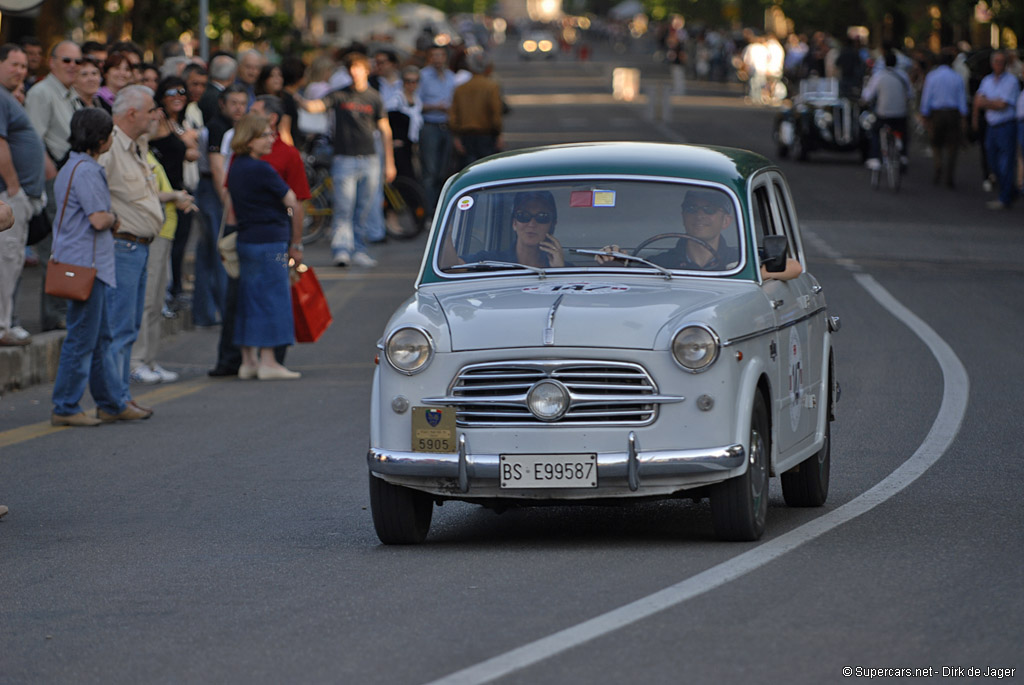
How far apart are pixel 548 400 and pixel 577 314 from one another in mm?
379

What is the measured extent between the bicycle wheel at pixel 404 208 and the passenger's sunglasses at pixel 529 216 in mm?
14519

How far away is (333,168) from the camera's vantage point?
20.4m

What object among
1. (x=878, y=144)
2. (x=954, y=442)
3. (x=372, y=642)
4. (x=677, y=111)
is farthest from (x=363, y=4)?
(x=372, y=642)

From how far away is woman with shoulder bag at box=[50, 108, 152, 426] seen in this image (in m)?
11.0

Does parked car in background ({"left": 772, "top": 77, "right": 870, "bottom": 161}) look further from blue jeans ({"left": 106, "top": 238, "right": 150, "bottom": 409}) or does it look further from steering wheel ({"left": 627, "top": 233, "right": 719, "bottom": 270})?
steering wheel ({"left": 627, "top": 233, "right": 719, "bottom": 270})

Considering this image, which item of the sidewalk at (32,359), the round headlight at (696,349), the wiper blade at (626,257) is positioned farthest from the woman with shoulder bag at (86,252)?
the round headlight at (696,349)

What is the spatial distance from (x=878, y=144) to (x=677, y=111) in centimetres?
2491

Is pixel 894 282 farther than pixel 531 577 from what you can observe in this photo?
Yes

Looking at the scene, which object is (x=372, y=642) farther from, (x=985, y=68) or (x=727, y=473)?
(x=985, y=68)

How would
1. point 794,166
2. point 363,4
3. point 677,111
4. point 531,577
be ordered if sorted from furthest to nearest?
point 363,4
point 677,111
point 794,166
point 531,577

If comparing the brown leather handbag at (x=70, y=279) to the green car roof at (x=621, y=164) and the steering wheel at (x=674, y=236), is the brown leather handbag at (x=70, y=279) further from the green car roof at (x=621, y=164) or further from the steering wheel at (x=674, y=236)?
the steering wheel at (x=674, y=236)

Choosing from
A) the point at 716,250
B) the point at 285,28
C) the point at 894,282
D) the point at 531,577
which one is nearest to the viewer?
the point at 531,577

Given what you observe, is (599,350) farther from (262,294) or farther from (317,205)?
(317,205)

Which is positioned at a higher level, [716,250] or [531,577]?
[716,250]
